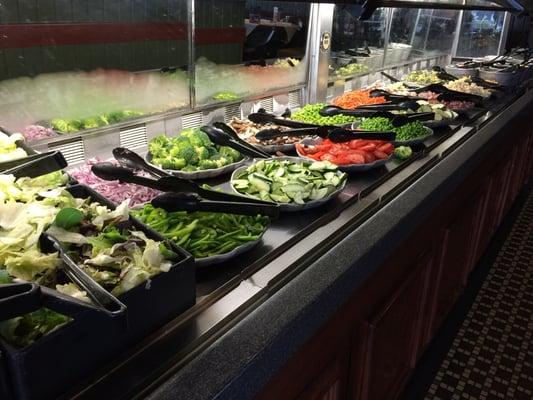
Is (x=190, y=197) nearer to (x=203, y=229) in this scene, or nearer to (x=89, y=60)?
(x=203, y=229)

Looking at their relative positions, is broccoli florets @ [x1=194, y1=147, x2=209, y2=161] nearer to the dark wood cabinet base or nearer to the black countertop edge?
the black countertop edge

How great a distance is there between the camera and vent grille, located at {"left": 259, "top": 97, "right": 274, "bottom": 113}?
2602mm

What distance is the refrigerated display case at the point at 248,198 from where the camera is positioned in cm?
91

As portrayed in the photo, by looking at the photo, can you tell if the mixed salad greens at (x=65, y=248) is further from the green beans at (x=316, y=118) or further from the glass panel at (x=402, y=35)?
the glass panel at (x=402, y=35)

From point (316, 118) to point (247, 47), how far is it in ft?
1.66

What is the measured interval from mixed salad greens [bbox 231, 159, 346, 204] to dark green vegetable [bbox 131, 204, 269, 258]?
0.84 ft

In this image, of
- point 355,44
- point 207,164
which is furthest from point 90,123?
point 355,44

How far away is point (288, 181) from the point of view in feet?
5.30

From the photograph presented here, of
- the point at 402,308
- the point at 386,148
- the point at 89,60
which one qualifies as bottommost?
the point at 402,308

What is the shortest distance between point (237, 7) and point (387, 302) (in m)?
1.55

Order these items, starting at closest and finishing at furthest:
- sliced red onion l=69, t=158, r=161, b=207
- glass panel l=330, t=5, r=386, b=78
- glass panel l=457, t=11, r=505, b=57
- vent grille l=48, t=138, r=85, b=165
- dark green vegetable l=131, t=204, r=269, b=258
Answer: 1. dark green vegetable l=131, t=204, r=269, b=258
2. sliced red onion l=69, t=158, r=161, b=207
3. vent grille l=48, t=138, r=85, b=165
4. glass panel l=330, t=5, r=386, b=78
5. glass panel l=457, t=11, r=505, b=57

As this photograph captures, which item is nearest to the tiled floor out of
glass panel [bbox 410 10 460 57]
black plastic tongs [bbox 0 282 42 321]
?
black plastic tongs [bbox 0 282 42 321]

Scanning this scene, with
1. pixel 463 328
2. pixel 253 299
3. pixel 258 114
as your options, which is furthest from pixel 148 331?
pixel 463 328

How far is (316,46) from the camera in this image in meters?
2.82
